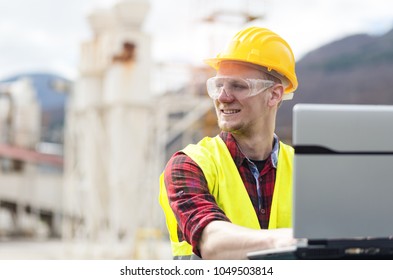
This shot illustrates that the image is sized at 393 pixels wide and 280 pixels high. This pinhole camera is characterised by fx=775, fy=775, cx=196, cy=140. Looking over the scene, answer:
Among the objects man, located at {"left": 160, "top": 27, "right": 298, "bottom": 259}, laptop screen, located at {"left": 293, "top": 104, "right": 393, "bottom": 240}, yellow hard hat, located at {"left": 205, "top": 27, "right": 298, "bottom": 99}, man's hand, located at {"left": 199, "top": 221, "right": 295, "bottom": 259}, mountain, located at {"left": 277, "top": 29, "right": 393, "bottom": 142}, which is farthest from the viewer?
mountain, located at {"left": 277, "top": 29, "right": 393, "bottom": 142}

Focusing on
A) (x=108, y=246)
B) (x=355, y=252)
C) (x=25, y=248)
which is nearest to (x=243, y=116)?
(x=355, y=252)

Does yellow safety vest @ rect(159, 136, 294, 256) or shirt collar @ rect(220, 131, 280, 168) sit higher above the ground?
shirt collar @ rect(220, 131, 280, 168)

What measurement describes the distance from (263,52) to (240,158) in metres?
0.20

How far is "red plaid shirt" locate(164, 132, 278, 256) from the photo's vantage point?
122 centimetres

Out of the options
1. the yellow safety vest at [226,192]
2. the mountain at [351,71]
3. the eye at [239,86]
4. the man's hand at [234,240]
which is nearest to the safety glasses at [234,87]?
the eye at [239,86]

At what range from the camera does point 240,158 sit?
1.44 metres

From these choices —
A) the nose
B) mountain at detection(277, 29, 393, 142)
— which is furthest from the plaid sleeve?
mountain at detection(277, 29, 393, 142)

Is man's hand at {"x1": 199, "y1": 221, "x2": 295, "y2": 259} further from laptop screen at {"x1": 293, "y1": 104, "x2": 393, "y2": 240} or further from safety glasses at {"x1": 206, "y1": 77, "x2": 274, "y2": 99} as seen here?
safety glasses at {"x1": 206, "y1": 77, "x2": 274, "y2": 99}

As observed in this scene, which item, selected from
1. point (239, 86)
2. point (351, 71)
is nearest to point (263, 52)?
point (239, 86)

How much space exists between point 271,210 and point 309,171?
1.38ft

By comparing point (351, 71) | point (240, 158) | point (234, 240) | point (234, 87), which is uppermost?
point (351, 71)

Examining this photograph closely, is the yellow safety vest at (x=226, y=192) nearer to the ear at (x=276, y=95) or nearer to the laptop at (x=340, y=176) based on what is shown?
the ear at (x=276, y=95)

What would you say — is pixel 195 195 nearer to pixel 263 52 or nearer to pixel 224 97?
pixel 224 97

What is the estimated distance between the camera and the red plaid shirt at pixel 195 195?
4.01ft
